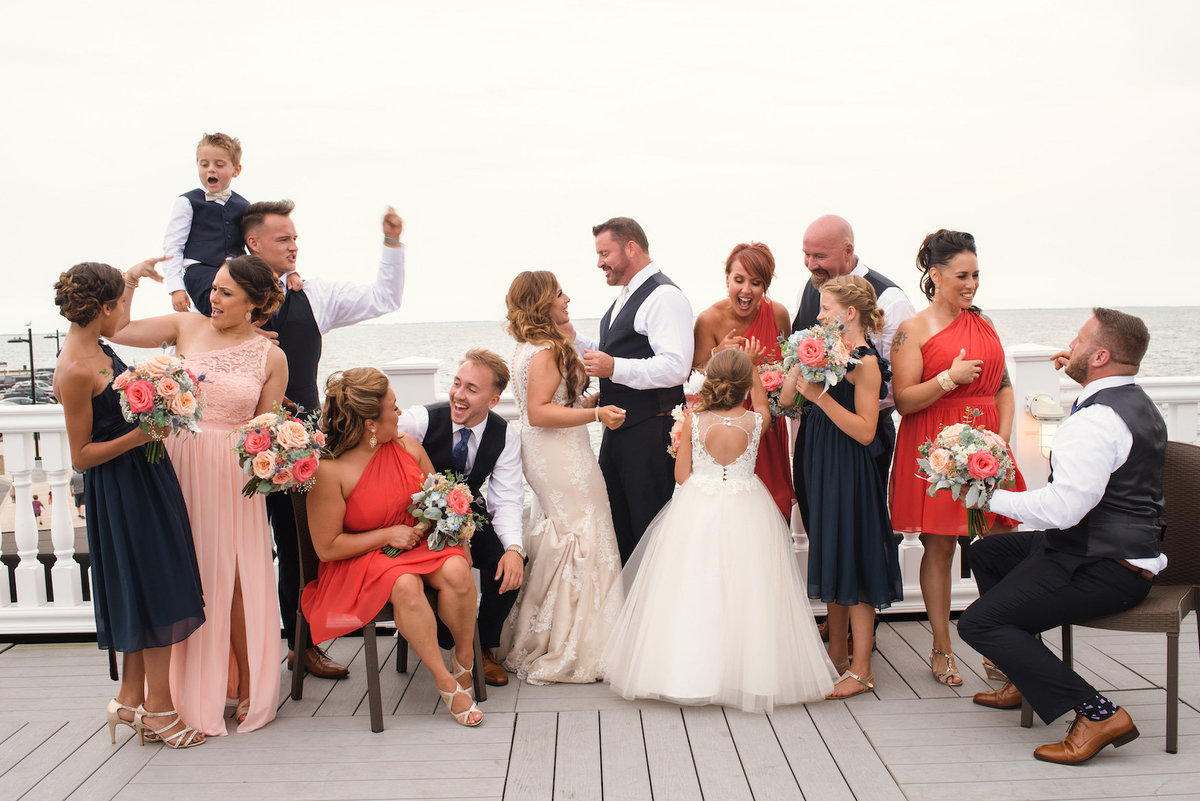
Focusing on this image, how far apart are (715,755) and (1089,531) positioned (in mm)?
1392

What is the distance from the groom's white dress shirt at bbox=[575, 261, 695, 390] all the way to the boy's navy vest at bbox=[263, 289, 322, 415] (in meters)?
1.26

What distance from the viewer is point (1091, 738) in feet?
9.66

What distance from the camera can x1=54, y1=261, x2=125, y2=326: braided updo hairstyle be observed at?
2936mm

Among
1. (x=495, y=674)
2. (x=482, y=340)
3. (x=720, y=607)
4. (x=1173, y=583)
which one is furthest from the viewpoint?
(x=482, y=340)

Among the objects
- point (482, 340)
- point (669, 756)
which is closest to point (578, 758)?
point (669, 756)

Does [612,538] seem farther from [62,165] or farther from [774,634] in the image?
[62,165]

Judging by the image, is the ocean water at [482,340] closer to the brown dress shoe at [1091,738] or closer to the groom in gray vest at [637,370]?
the groom in gray vest at [637,370]

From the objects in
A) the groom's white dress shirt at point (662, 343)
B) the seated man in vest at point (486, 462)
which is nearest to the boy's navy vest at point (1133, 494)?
the groom's white dress shirt at point (662, 343)

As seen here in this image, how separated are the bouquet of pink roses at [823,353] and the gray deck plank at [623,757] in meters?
1.39

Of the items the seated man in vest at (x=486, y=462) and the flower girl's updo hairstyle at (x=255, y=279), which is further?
the seated man in vest at (x=486, y=462)

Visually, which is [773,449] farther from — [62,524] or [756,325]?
[62,524]

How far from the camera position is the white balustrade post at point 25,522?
4230 millimetres

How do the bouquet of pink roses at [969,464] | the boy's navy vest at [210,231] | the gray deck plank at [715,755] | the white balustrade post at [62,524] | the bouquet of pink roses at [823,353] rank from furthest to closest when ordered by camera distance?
the white balustrade post at [62,524], the boy's navy vest at [210,231], the bouquet of pink roses at [823,353], the bouquet of pink roses at [969,464], the gray deck plank at [715,755]

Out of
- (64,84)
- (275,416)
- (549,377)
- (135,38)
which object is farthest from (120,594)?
(64,84)
